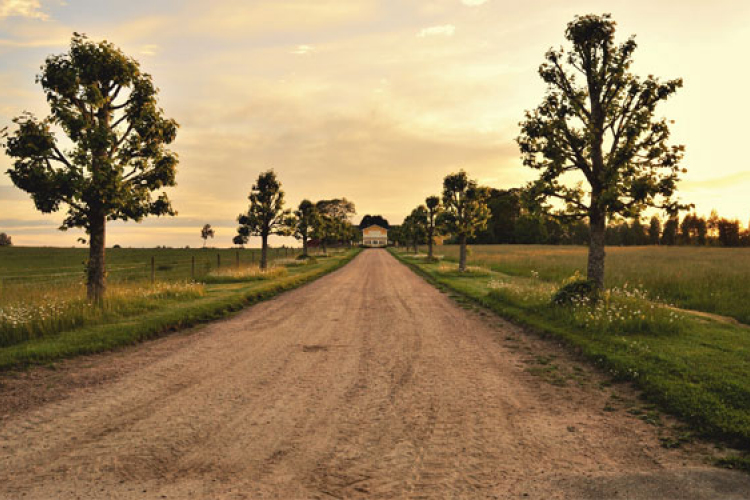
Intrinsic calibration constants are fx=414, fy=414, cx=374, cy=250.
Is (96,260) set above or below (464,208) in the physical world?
below

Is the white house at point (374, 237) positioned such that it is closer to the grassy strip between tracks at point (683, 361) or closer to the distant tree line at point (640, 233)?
the distant tree line at point (640, 233)

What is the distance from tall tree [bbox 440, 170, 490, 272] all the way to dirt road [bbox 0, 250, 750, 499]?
24.6 metres

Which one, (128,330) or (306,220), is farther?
(306,220)

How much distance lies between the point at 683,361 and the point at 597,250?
252 inches

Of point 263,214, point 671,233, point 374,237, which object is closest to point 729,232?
point 671,233

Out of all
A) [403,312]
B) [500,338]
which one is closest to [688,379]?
[500,338]

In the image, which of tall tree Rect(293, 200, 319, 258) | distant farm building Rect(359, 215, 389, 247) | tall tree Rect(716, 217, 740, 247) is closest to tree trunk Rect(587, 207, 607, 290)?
tall tree Rect(293, 200, 319, 258)

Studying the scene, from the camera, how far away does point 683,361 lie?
321 inches

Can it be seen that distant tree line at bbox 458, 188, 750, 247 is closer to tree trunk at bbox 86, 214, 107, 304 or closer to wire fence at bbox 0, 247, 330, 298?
wire fence at bbox 0, 247, 330, 298

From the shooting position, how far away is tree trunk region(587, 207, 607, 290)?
1391 cm

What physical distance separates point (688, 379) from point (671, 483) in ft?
12.3

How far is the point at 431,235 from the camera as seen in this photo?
50750 millimetres

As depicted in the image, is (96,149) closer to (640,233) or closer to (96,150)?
(96,150)

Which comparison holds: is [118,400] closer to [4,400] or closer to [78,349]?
[4,400]
